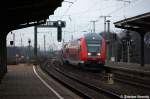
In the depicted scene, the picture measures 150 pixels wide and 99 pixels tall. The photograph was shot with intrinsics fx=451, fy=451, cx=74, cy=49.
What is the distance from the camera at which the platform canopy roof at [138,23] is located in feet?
113

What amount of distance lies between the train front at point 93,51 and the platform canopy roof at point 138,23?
287cm

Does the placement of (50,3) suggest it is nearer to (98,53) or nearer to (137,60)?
(98,53)

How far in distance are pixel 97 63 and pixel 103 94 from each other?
18.5m

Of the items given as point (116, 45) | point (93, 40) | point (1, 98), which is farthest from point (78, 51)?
point (116, 45)

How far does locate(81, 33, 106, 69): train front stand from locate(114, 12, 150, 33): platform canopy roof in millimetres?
2872

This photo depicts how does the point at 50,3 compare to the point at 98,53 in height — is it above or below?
above

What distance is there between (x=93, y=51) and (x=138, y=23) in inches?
175

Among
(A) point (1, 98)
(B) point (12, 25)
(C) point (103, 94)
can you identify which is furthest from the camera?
(B) point (12, 25)

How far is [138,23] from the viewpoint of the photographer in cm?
3784

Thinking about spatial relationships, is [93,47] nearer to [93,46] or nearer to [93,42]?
[93,46]

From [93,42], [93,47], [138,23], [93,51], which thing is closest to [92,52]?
[93,51]

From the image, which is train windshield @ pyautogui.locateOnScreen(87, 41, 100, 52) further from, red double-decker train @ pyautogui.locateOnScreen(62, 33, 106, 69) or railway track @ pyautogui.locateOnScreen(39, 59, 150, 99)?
railway track @ pyautogui.locateOnScreen(39, 59, 150, 99)

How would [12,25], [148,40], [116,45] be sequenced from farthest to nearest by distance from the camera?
[116,45] → [148,40] → [12,25]

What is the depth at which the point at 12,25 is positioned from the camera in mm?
32812
